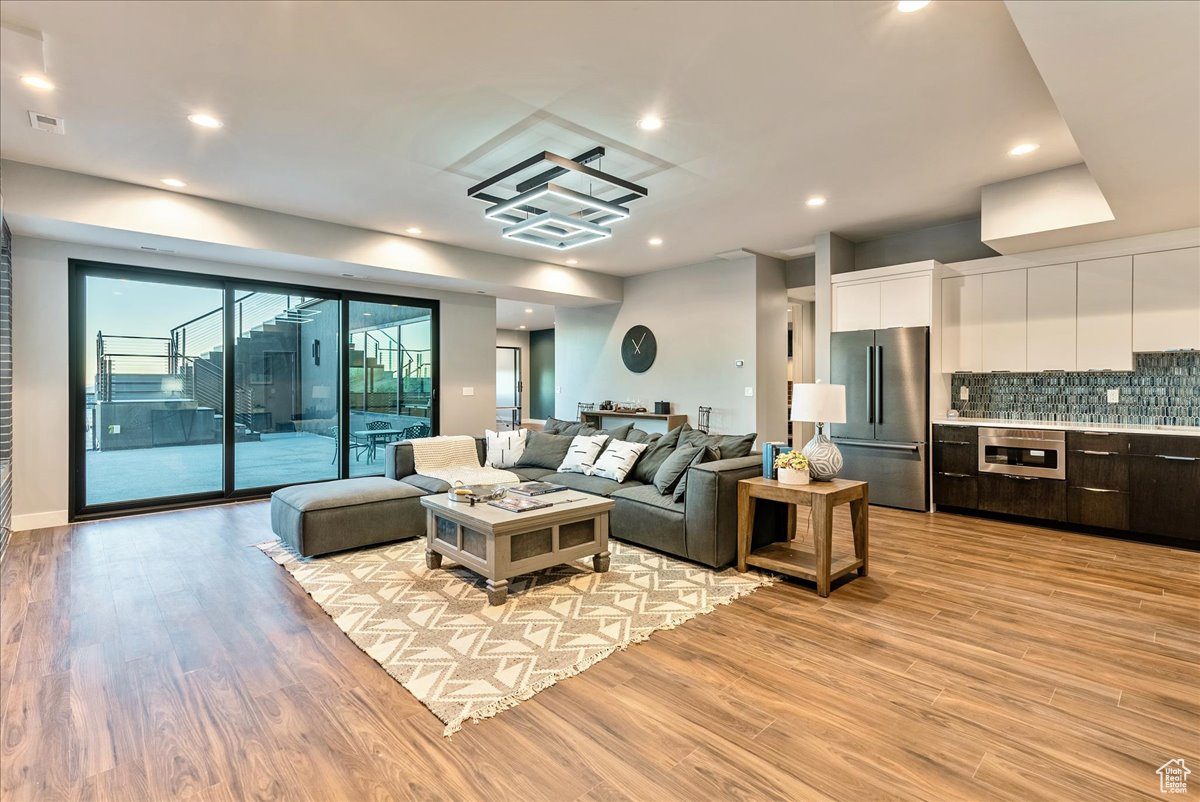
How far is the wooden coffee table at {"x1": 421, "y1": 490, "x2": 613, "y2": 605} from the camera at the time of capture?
10.3 feet

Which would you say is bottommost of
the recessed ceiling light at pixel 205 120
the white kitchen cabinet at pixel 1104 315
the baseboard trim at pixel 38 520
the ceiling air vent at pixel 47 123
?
the baseboard trim at pixel 38 520

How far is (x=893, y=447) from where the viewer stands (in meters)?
5.54

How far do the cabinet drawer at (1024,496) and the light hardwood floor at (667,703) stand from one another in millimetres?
1233

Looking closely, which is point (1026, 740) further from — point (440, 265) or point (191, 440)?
point (191, 440)

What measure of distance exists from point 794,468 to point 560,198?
7.96 feet

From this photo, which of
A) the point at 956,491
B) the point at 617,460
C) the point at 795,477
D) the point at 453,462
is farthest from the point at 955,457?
the point at 453,462

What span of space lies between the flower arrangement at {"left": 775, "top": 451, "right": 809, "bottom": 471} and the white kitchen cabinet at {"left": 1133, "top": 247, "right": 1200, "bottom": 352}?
3.32 meters

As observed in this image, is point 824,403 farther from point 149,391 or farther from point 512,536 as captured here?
point 149,391

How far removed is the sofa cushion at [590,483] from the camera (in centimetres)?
447

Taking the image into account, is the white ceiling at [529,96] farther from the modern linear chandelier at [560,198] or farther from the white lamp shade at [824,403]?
the white lamp shade at [824,403]

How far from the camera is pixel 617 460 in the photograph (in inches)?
186

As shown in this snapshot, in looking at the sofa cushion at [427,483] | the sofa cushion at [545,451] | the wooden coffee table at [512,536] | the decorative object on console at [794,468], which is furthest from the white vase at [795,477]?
the sofa cushion at [427,483]

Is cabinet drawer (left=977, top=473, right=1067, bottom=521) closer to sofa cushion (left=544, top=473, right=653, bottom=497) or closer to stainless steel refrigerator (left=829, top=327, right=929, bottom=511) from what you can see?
stainless steel refrigerator (left=829, top=327, right=929, bottom=511)

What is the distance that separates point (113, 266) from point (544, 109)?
4.52 meters
